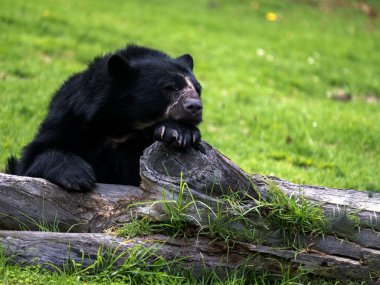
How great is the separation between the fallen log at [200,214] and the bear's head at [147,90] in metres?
0.68

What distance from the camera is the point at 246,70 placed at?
11.7m

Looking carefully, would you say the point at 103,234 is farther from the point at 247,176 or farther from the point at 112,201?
the point at 247,176

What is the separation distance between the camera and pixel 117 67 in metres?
4.72

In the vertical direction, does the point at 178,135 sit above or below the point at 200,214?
above

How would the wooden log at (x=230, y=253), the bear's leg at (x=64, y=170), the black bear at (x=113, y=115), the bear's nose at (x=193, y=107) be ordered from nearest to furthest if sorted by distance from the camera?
the wooden log at (x=230, y=253)
the bear's leg at (x=64, y=170)
the bear's nose at (x=193, y=107)
the black bear at (x=113, y=115)

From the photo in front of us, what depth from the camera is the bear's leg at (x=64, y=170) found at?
430 centimetres

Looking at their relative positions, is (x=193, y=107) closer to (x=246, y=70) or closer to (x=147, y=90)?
(x=147, y=90)

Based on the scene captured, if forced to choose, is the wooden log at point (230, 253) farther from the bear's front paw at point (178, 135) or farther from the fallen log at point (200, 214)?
the bear's front paw at point (178, 135)

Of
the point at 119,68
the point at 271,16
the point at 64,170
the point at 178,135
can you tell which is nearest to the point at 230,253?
the point at 178,135

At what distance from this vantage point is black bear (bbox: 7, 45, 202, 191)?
4645 millimetres

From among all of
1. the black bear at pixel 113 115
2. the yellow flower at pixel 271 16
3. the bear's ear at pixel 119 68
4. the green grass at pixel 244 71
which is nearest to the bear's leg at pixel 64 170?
the black bear at pixel 113 115

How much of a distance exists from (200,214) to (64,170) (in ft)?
3.71

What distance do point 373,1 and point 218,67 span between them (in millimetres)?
11639

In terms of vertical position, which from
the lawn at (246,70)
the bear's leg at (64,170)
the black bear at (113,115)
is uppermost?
the black bear at (113,115)
